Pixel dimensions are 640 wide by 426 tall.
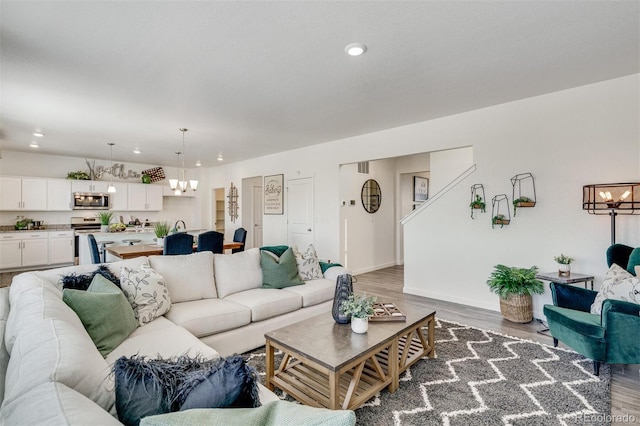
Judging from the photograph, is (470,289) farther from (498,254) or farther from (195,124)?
(195,124)

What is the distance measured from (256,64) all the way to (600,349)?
3555 millimetres

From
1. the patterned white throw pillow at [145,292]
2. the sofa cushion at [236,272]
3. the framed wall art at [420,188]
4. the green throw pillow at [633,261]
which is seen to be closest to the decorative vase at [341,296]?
the sofa cushion at [236,272]

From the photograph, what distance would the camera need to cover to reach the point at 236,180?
8.40 metres

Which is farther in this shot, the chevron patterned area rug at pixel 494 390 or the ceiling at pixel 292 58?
the ceiling at pixel 292 58

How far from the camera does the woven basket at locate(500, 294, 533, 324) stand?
3522 millimetres

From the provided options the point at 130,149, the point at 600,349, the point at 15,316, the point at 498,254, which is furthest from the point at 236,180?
the point at 600,349

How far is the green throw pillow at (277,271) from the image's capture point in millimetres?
3363

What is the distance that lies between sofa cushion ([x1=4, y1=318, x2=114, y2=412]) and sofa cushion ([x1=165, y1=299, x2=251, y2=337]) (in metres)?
1.20

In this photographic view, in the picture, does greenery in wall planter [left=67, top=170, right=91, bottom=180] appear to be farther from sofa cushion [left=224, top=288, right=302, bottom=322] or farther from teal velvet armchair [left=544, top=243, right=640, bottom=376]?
teal velvet armchair [left=544, top=243, right=640, bottom=376]

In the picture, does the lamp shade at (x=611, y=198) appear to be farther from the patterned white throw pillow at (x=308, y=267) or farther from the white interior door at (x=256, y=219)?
the white interior door at (x=256, y=219)

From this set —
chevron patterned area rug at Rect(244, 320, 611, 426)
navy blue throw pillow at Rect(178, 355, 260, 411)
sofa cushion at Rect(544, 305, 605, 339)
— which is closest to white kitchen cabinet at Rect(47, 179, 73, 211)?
chevron patterned area rug at Rect(244, 320, 611, 426)

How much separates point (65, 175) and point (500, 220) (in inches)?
358

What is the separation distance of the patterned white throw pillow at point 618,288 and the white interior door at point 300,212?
4489mm

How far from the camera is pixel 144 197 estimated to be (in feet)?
27.2
